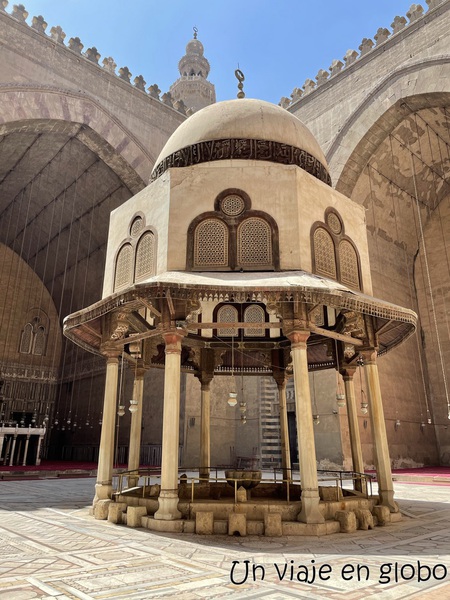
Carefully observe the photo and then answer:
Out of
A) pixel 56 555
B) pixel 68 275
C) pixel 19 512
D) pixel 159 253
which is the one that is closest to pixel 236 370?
pixel 159 253

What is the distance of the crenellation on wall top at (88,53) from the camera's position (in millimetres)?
14858

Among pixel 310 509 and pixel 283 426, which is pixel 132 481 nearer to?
pixel 283 426

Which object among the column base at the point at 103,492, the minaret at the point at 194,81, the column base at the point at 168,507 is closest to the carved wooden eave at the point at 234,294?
the column base at the point at 168,507

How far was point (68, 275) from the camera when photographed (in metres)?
23.4

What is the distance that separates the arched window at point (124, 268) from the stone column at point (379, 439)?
432 centimetres

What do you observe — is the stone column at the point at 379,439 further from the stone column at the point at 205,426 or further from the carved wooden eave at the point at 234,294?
the stone column at the point at 205,426

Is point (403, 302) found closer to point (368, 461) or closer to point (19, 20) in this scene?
point (368, 461)

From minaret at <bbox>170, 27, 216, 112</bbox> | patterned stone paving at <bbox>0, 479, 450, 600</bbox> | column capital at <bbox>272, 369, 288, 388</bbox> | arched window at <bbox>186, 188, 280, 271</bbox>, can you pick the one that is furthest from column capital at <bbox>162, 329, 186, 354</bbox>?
minaret at <bbox>170, 27, 216, 112</bbox>

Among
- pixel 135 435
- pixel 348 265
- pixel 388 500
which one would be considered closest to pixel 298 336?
pixel 348 265

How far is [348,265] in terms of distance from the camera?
780 cm

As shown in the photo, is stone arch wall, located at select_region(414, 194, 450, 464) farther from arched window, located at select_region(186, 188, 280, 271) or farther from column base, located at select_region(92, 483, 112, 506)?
column base, located at select_region(92, 483, 112, 506)

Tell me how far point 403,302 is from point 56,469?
14.9 metres

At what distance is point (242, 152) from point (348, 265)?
9.02 ft

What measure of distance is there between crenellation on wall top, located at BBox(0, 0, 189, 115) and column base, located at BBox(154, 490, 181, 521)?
52.6ft
